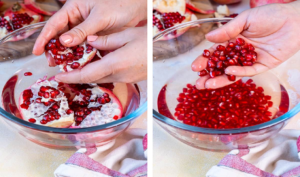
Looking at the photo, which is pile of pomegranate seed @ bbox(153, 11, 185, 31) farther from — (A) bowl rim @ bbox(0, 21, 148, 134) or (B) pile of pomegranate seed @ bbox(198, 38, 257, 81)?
(A) bowl rim @ bbox(0, 21, 148, 134)

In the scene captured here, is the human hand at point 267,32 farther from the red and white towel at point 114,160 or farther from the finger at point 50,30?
the finger at point 50,30

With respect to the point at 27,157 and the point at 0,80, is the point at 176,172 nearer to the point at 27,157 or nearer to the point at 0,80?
the point at 27,157

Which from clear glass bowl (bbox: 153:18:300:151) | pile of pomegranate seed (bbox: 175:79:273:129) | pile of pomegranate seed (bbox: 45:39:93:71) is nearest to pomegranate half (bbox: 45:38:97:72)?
pile of pomegranate seed (bbox: 45:39:93:71)

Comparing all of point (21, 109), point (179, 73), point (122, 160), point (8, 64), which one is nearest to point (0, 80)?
point (8, 64)

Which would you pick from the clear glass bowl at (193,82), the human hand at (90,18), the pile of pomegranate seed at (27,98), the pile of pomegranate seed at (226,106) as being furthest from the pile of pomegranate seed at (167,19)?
the pile of pomegranate seed at (27,98)

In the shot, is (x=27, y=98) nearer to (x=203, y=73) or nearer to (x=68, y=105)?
(x=68, y=105)
